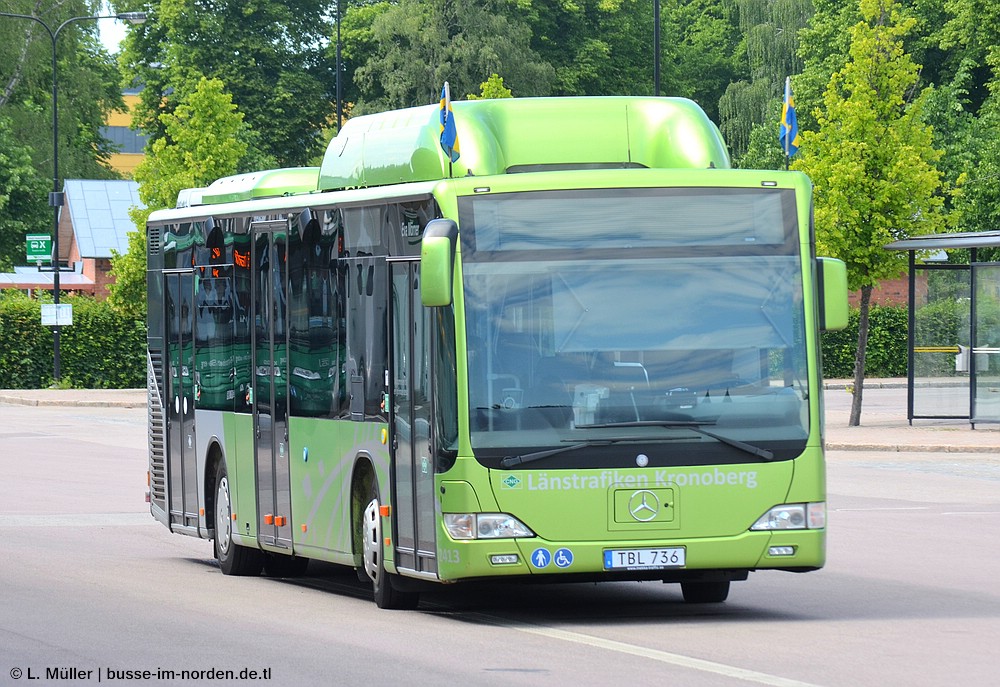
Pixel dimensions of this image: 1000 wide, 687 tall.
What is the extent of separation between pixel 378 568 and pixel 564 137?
2928 millimetres

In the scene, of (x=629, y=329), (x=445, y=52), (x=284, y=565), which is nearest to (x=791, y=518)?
(x=629, y=329)

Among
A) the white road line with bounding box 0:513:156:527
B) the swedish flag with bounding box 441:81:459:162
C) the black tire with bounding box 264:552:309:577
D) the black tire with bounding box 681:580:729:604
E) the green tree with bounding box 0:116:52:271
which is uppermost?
the green tree with bounding box 0:116:52:271

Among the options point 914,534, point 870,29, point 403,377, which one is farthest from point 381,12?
point 403,377

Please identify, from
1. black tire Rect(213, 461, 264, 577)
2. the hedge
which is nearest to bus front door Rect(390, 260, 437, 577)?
black tire Rect(213, 461, 264, 577)

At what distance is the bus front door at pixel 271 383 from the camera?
14.7 metres

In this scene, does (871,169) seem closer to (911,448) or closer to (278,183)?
(911,448)

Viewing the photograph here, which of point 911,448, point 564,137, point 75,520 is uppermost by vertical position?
point 564,137

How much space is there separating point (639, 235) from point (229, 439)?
5028 mm

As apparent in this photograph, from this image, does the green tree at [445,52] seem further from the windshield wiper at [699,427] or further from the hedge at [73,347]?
the windshield wiper at [699,427]

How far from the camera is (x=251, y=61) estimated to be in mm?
81938

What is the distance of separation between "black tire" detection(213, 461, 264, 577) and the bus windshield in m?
4.71

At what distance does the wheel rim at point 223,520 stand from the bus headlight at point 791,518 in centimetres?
544

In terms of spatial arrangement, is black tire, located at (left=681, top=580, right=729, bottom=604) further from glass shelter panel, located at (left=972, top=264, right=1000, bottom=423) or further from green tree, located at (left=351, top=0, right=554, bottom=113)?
green tree, located at (left=351, top=0, right=554, bottom=113)

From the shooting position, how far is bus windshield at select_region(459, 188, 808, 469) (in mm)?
11750
